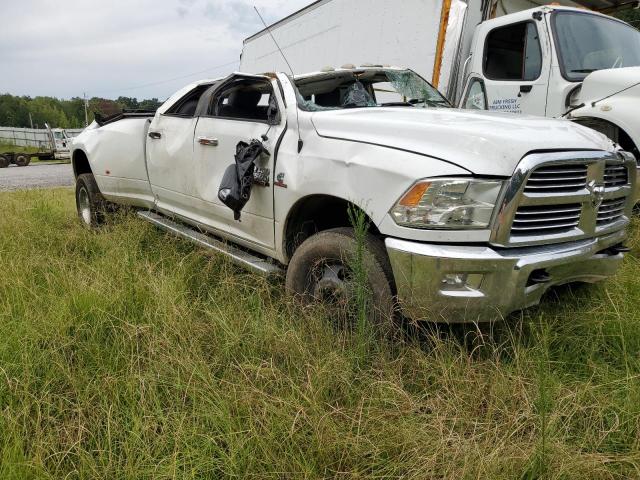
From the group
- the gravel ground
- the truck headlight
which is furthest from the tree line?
the truck headlight

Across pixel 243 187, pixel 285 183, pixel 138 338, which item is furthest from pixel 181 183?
pixel 138 338

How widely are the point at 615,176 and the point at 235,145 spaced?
232cm

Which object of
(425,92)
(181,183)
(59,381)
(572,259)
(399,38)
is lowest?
(59,381)

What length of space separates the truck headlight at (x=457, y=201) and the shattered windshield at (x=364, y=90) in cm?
125

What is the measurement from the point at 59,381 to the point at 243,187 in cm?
143

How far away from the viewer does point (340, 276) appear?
2600 millimetres

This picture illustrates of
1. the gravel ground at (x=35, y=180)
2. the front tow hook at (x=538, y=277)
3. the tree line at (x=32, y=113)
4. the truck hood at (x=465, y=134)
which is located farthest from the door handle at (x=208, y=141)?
the tree line at (x=32, y=113)

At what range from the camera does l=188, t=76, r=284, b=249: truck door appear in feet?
9.90

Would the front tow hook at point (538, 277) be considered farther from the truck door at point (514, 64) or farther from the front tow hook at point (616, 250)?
the truck door at point (514, 64)

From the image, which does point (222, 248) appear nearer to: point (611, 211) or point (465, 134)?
point (465, 134)

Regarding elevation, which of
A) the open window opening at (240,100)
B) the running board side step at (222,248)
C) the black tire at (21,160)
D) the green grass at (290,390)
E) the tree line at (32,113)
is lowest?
the green grass at (290,390)

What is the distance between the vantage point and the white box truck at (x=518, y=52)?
4.35 metres

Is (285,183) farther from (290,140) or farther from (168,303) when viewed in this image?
(168,303)

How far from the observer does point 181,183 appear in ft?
12.8
